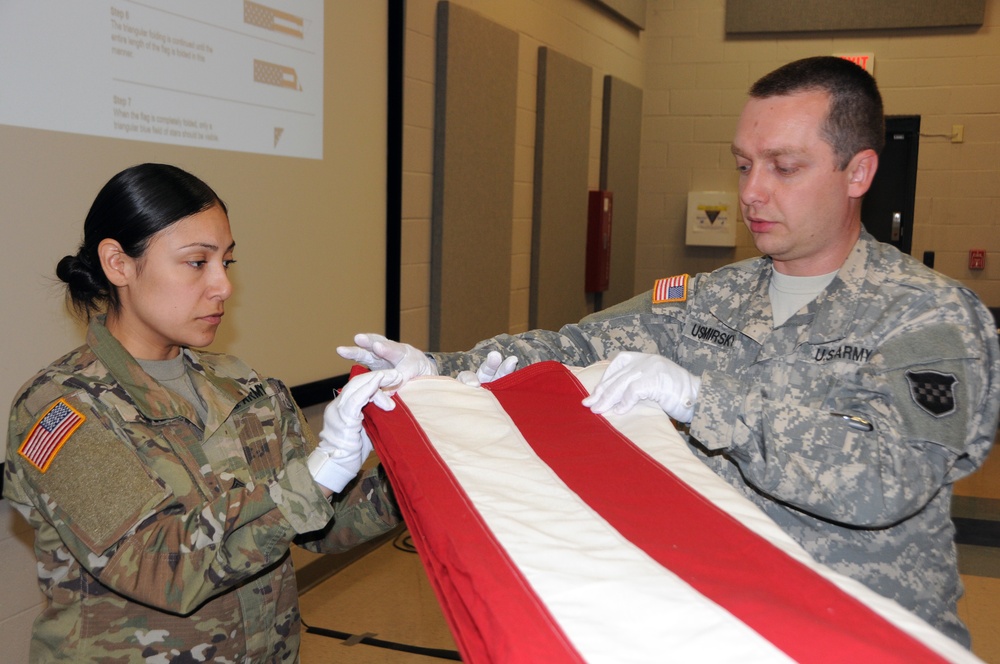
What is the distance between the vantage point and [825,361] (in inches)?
62.9

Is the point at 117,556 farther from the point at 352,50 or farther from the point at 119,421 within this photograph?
the point at 352,50

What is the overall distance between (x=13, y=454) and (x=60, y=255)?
100cm

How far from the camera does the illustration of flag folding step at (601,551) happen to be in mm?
872

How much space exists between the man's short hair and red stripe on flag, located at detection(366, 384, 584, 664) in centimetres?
98

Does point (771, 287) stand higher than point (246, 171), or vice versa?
point (246, 171)

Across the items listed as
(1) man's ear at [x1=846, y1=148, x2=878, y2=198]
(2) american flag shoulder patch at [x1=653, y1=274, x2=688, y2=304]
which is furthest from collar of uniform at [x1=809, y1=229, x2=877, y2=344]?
(2) american flag shoulder patch at [x1=653, y1=274, x2=688, y2=304]

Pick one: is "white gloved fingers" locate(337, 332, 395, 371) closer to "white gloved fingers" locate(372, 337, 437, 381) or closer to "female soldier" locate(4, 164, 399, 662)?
"white gloved fingers" locate(372, 337, 437, 381)


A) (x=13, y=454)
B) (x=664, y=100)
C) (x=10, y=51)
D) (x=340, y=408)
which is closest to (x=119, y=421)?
(x=13, y=454)

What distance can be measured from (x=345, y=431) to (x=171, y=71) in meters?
1.58

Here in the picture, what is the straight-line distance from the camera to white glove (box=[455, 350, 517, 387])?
5.51 ft

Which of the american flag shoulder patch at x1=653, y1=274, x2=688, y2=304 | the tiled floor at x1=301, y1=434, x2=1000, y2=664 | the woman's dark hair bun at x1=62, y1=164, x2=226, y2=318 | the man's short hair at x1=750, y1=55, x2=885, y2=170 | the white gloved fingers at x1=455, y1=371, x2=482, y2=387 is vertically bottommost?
the tiled floor at x1=301, y1=434, x2=1000, y2=664

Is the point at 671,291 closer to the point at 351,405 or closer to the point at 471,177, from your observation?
the point at 351,405

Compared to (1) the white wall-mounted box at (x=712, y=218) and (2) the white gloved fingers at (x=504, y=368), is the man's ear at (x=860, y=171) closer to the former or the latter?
(2) the white gloved fingers at (x=504, y=368)

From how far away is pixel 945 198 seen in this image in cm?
672
